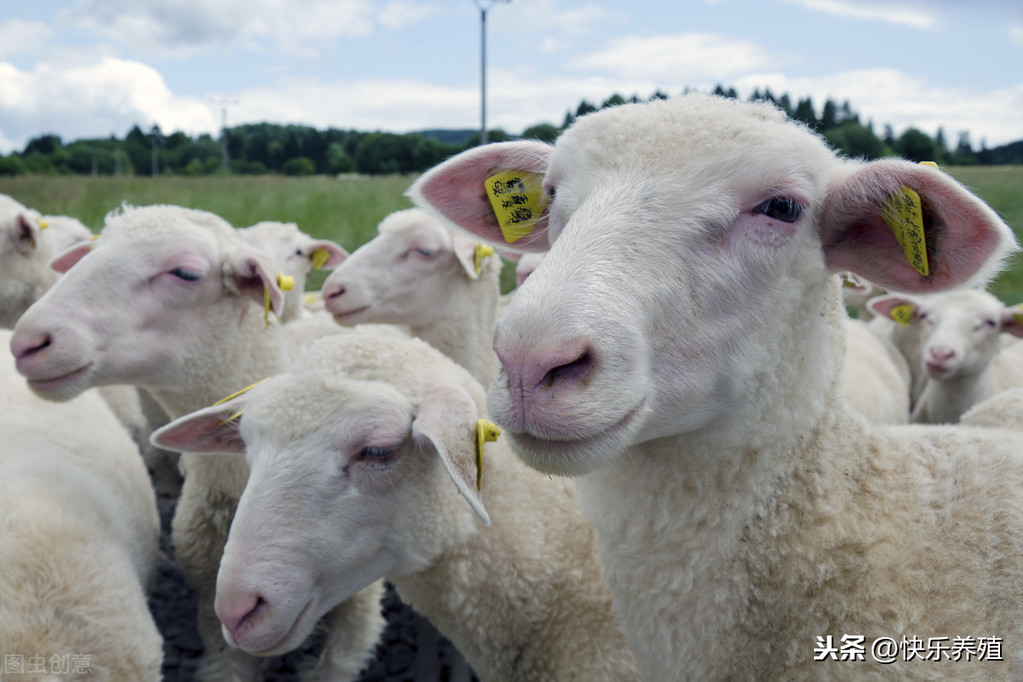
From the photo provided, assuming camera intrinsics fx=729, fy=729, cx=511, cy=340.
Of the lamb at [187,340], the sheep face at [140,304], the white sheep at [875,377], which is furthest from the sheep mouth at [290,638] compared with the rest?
the white sheep at [875,377]

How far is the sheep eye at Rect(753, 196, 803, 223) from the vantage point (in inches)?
60.6

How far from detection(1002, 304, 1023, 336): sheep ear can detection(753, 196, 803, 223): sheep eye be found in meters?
4.64

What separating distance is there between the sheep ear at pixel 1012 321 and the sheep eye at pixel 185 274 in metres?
5.31

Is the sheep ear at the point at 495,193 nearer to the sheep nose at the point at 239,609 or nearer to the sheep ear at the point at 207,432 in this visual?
the sheep ear at the point at 207,432

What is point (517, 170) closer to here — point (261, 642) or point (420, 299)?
point (261, 642)

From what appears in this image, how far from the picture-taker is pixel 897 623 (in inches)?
60.8

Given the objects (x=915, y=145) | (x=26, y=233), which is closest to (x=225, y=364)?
(x=26, y=233)

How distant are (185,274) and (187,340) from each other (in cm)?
27

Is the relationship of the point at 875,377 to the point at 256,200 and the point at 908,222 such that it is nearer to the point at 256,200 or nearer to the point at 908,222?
the point at 908,222

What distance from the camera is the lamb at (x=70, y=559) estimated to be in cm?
209

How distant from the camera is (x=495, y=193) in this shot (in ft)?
6.95

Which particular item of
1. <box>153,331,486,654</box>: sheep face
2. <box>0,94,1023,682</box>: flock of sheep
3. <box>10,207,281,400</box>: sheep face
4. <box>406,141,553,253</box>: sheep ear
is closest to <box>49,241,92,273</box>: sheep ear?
<box>0,94,1023,682</box>: flock of sheep

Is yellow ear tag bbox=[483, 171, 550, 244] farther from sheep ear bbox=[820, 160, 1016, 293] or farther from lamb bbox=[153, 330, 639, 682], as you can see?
sheep ear bbox=[820, 160, 1016, 293]

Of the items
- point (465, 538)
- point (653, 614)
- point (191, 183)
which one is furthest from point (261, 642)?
point (191, 183)
